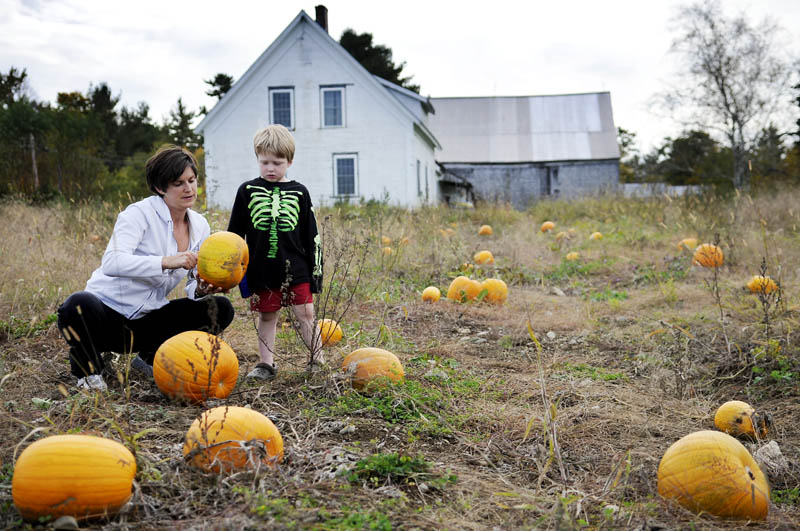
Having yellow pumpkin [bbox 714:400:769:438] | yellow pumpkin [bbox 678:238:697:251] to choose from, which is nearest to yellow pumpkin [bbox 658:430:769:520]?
yellow pumpkin [bbox 714:400:769:438]

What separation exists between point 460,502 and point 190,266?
1929 mm

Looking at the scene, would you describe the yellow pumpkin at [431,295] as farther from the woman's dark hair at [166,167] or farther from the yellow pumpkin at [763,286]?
the woman's dark hair at [166,167]

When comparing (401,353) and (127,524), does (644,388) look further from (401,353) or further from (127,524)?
(127,524)

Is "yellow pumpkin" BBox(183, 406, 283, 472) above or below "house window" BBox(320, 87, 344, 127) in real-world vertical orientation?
below

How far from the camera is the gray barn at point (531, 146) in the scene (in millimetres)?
29453

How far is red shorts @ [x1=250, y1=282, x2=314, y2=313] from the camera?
3433 millimetres

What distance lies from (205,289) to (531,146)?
28.7 metres

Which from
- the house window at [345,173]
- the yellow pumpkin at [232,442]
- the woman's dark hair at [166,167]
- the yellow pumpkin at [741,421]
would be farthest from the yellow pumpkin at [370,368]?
the house window at [345,173]

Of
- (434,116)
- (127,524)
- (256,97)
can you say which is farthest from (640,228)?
(434,116)

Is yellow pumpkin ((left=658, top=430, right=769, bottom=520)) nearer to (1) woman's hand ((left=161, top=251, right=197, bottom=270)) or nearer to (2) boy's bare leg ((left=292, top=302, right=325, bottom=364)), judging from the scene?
(2) boy's bare leg ((left=292, top=302, right=325, bottom=364))

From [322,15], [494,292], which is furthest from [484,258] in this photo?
[322,15]

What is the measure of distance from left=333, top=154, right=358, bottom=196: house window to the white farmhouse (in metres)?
0.04

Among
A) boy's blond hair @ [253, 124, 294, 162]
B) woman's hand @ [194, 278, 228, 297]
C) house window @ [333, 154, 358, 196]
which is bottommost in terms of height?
woman's hand @ [194, 278, 228, 297]

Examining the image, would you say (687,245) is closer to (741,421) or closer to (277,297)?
(741,421)
